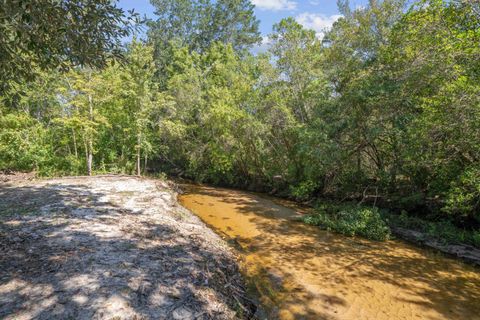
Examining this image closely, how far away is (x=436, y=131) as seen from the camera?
673 centimetres

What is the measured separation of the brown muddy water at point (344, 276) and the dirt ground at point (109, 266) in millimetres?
701

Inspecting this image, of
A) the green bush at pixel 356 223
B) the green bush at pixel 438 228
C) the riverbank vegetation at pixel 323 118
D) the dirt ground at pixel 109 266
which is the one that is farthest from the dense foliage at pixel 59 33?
the green bush at pixel 438 228

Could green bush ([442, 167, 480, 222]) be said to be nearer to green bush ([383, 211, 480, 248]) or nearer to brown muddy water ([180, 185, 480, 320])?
green bush ([383, 211, 480, 248])

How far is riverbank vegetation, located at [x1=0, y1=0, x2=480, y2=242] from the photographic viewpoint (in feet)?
21.8

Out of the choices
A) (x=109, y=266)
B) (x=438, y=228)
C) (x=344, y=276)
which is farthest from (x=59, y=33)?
(x=438, y=228)

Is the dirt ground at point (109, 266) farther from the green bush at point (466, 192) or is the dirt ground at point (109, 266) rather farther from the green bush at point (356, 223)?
the green bush at point (466, 192)

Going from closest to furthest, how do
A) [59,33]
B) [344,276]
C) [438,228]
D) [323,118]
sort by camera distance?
1. [59,33]
2. [344,276]
3. [438,228]
4. [323,118]

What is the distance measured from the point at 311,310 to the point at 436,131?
542 cm

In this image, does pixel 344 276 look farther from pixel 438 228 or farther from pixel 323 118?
pixel 323 118

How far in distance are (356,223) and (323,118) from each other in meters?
4.31

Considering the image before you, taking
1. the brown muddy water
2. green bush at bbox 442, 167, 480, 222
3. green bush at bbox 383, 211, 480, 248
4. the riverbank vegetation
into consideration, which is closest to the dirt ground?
the brown muddy water

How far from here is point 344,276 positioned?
5398 millimetres

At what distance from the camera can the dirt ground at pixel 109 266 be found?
10.7 feet

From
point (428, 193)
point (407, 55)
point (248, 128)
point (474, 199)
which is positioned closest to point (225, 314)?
point (474, 199)
